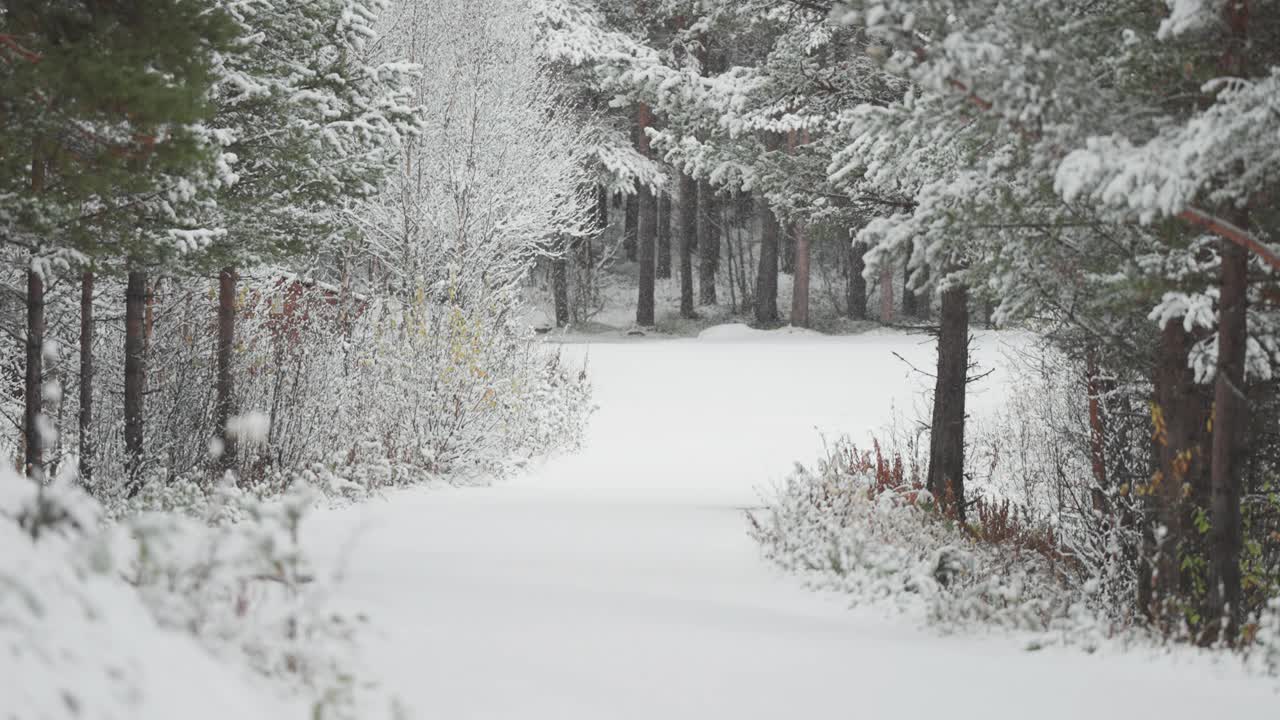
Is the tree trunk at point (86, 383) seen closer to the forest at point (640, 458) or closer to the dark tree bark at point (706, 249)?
the forest at point (640, 458)

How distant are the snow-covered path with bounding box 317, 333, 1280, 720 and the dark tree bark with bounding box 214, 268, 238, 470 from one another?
59.9 inches

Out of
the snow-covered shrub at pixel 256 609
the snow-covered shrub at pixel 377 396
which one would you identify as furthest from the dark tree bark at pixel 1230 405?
the snow-covered shrub at pixel 377 396

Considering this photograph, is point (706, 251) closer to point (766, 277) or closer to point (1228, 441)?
point (766, 277)

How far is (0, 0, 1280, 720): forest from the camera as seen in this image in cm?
340

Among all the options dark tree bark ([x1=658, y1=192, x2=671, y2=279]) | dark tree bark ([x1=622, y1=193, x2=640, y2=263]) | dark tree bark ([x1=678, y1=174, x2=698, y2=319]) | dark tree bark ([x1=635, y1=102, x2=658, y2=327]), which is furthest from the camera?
dark tree bark ([x1=622, y1=193, x2=640, y2=263])

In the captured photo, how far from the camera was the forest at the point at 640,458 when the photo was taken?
340 centimetres

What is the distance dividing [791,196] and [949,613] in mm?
5288

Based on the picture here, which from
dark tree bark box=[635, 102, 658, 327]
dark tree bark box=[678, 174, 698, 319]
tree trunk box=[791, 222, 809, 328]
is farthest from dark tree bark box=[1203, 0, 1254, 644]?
dark tree bark box=[678, 174, 698, 319]

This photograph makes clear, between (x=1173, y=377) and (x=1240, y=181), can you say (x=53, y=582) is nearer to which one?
(x=1240, y=181)

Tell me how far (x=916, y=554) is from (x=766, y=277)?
71.8 ft

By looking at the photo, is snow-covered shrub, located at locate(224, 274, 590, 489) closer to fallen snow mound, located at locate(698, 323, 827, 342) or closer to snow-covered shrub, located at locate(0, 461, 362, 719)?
snow-covered shrub, located at locate(0, 461, 362, 719)

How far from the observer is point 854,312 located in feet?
100

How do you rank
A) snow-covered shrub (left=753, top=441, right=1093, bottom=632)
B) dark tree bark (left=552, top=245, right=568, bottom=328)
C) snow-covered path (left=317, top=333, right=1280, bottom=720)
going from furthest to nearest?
dark tree bark (left=552, top=245, right=568, bottom=328)
snow-covered shrub (left=753, top=441, right=1093, bottom=632)
snow-covered path (left=317, top=333, right=1280, bottom=720)

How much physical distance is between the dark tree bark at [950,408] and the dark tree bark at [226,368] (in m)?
6.43
